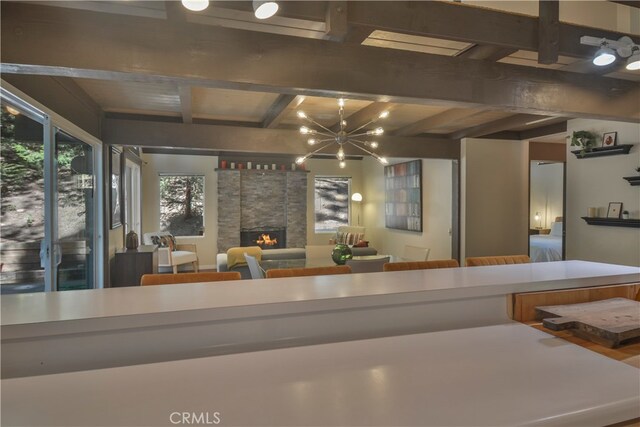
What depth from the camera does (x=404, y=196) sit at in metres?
7.35

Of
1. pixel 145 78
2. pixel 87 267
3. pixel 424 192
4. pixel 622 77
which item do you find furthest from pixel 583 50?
pixel 87 267

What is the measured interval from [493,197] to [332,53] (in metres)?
4.36

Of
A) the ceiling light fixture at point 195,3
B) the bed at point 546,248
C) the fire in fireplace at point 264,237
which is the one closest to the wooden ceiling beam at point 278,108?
the ceiling light fixture at point 195,3

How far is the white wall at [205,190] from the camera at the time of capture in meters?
7.53

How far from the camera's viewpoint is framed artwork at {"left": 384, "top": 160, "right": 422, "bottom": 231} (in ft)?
22.6

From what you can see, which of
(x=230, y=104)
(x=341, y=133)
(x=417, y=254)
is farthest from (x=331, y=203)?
(x=230, y=104)

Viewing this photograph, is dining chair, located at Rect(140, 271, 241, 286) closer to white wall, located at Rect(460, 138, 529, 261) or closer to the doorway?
white wall, located at Rect(460, 138, 529, 261)

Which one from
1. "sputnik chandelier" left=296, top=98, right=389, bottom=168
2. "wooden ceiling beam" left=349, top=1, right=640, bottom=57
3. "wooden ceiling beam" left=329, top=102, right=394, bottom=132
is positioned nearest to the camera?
"wooden ceiling beam" left=349, top=1, right=640, bottom=57

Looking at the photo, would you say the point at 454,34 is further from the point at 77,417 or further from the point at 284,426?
the point at 77,417

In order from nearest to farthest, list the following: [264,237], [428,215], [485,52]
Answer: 1. [485,52]
2. [428,215]
3. [264,237]

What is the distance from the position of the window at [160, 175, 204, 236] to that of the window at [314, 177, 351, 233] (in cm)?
274

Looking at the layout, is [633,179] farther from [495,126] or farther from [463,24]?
[463,24]

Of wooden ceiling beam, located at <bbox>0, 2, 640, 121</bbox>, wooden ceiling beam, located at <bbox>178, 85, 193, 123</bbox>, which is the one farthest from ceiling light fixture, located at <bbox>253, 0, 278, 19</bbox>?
wooden ceiling beam, located at <bbox>178, 85, 193, 123</bbox>

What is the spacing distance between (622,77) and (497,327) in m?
2.79
